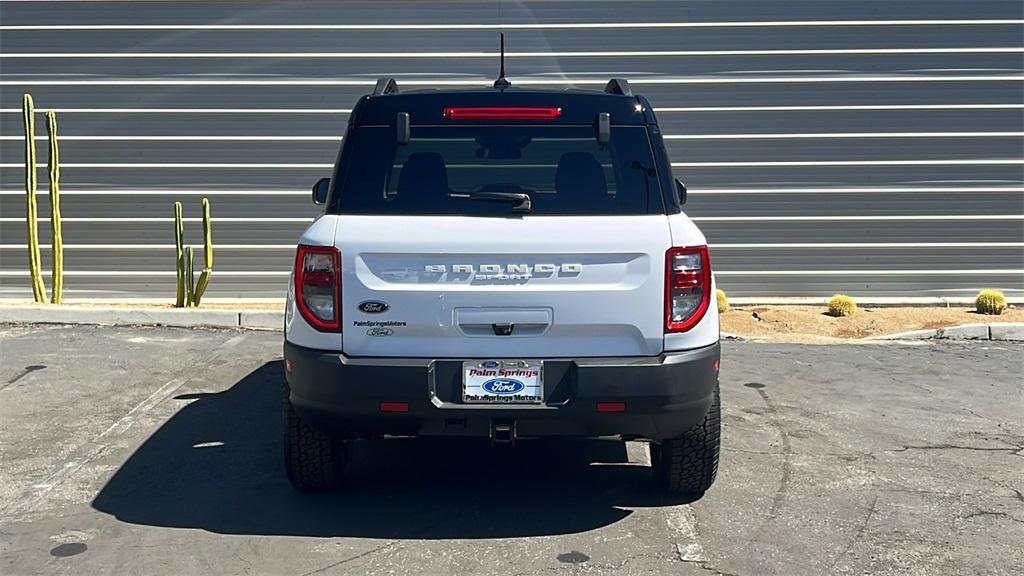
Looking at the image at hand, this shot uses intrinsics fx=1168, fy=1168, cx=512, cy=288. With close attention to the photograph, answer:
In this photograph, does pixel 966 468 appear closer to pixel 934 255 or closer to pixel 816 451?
pixel 816 451

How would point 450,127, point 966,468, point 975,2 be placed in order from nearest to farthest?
point 450,127 < point 966,468 < point 975,2

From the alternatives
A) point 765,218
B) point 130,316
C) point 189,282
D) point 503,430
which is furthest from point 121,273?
point 503,430

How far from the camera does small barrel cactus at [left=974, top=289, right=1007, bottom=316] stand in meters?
11.5

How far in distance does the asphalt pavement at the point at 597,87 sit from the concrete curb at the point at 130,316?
148 cm

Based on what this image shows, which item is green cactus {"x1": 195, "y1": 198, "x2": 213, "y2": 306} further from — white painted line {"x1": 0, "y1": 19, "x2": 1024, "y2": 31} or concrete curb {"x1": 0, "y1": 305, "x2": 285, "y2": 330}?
white painted line {"x1": 0, "y1": 19, "x2": 1024, "y2": 31}

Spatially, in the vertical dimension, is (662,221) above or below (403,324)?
above

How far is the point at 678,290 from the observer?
473 cm

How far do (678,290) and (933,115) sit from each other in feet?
27.8

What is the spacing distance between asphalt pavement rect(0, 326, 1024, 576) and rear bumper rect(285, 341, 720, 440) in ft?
1.59

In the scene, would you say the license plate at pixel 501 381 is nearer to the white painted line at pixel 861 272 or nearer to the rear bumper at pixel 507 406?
the rear bumper at pixel 507 406

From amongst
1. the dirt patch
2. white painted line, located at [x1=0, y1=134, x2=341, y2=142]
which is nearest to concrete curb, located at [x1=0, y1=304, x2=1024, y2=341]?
the dirt patch

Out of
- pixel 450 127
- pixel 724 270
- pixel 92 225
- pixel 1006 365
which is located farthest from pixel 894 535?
pixel 92 225

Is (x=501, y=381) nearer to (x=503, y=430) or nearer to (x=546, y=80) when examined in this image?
(x=503, y=430)

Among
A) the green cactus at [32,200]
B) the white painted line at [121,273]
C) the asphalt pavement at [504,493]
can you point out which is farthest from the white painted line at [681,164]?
the asphalt pavement at [504,493]
